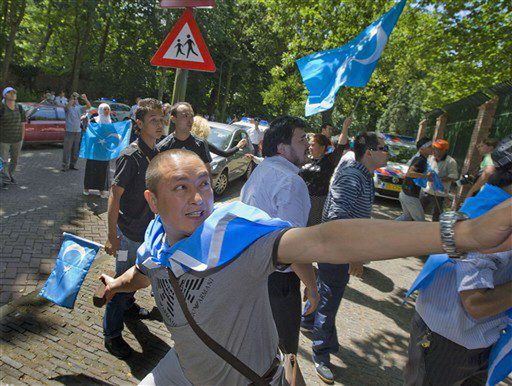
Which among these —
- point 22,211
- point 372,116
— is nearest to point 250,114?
point 372,116

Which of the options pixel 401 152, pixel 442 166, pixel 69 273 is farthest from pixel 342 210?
pixel 401 152

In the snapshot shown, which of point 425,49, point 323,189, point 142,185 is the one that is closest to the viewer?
point 142,185

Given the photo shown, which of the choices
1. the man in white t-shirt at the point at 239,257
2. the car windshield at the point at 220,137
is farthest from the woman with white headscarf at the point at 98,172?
the man in white t-shirt at the point at 239,257

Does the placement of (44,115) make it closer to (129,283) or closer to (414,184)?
(414,184)

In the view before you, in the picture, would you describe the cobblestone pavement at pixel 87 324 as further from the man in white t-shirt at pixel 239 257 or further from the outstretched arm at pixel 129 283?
the man in white t-shirt at pixel 239 257

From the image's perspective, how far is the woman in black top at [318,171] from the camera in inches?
224

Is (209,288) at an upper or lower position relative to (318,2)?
lower

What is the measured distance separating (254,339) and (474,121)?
45.9 ft

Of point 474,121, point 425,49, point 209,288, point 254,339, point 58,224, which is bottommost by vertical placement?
point 58,224

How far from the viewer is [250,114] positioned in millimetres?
45719

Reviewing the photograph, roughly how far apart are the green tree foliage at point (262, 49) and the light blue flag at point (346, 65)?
4.04m

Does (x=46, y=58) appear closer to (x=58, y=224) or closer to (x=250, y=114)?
(x=250, y=114)

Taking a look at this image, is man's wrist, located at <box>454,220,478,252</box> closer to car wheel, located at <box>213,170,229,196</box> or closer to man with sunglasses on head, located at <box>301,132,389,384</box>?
man with sunglasses on head, located at <box>301,132,389,384</box>

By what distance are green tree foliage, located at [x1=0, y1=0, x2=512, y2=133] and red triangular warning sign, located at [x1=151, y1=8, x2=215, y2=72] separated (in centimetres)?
544
